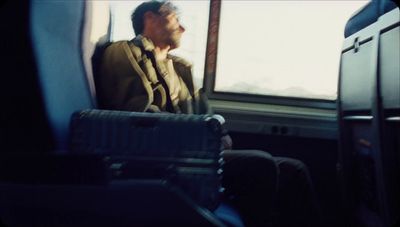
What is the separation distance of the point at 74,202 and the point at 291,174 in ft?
3.64

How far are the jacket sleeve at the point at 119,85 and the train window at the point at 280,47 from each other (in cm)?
95

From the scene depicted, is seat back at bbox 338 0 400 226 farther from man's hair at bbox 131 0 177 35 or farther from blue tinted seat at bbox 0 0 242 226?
man's hair at bbox 131 0 177 35

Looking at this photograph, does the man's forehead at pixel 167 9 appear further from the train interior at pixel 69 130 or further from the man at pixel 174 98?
the train interior at pixel 69 130

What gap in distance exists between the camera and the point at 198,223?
867 millimetres

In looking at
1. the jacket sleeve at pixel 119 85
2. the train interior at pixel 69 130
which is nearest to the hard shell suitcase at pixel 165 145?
the train interior at pixel 69 130

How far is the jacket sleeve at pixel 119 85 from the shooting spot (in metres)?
1.40

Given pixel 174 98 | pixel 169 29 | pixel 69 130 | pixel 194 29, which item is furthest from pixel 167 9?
pixel 69 130

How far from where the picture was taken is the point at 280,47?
231 cm

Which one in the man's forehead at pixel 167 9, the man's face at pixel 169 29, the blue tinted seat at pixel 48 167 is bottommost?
the blue tinted seat at pixel 48 167

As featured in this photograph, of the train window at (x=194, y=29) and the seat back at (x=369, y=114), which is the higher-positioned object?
the train window at (x=194, y=29)

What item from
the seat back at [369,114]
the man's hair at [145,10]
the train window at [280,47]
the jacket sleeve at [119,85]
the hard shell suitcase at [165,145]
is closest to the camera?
the hard shell suitcase at [165,145]

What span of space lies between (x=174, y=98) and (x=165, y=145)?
0.52 m

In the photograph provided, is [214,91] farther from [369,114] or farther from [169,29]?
[369,114]

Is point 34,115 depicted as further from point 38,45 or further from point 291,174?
point 291,174
